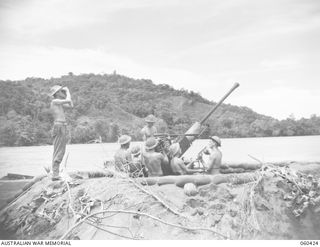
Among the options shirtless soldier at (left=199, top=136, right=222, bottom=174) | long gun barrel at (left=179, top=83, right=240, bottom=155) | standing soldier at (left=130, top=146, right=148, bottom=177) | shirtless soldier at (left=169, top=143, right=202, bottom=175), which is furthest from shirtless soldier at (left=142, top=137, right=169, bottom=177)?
long gun barrel at (left=179, top=83, right=240, bottom=155)

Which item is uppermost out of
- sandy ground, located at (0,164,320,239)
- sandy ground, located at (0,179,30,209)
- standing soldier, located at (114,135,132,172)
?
standing soldier, located at (114,135,132,172)

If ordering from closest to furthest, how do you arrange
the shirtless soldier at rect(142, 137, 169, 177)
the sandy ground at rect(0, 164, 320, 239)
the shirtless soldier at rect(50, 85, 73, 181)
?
the sandy ground at rect(0, 164, 320, 239), the shirtless soldier at rect(50, 85, 73, 181), the shirtless soldier at rect(142, 137, 169, 177)

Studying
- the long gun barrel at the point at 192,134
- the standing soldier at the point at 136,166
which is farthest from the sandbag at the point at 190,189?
the long gun barrel at the point at 192,134

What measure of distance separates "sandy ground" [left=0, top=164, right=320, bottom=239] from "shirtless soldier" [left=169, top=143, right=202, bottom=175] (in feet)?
2.90

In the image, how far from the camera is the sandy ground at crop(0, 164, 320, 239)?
657cm

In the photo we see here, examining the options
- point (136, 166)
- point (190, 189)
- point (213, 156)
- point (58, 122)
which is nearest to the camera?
point (190, 189)

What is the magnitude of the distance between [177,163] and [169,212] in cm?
180

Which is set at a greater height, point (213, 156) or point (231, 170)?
point (213, 156)

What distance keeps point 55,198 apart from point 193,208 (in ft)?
8.85

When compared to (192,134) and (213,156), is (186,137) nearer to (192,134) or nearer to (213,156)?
(192,134)

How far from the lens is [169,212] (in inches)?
271

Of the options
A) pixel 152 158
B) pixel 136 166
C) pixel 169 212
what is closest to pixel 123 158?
pixel 136 166

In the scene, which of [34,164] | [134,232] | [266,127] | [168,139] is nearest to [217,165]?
[168,139]

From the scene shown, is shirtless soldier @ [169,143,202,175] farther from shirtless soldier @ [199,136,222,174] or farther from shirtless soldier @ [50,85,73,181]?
shirtless soldier @ [50,85,73,181]
